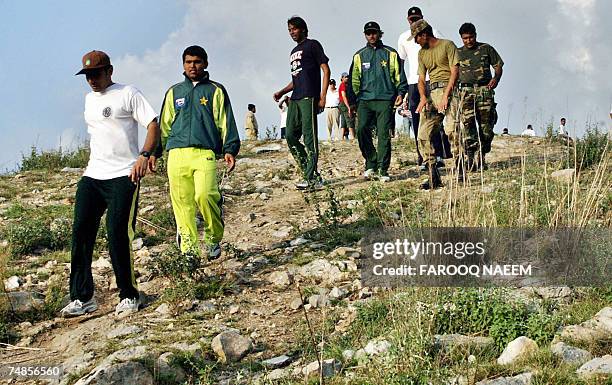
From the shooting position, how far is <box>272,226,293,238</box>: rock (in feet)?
24.8

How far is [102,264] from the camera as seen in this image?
711 cm

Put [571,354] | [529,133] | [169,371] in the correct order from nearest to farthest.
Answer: [571,354] < [169,371] < [529,133]

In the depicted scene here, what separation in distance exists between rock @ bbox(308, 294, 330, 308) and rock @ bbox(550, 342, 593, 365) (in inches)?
73.5

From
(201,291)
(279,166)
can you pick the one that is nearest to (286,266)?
(201,291)

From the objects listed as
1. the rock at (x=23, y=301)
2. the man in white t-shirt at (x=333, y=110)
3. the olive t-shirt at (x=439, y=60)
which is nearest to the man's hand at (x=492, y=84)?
the olive t-shirt at (x=439, y=60)

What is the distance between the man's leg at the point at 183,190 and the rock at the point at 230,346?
1.56 m

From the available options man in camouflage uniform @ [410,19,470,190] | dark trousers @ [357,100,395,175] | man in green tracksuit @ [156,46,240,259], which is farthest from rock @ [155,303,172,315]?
dark trousers @ [357,100,395,175]

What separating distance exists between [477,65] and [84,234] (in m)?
5.26

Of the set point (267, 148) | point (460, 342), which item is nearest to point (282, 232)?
point (460, 342)

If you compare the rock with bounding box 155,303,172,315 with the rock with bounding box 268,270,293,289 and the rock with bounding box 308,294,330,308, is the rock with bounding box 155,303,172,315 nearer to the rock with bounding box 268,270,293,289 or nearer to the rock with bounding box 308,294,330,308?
the rock with bounding box 268,270,293,289

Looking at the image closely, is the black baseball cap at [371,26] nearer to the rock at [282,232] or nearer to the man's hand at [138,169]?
the rock at [282,232]

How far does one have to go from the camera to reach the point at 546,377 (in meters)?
3.84

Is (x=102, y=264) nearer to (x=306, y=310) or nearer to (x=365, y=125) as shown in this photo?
(x=306, y=310)

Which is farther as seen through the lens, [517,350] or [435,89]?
[435,89]
